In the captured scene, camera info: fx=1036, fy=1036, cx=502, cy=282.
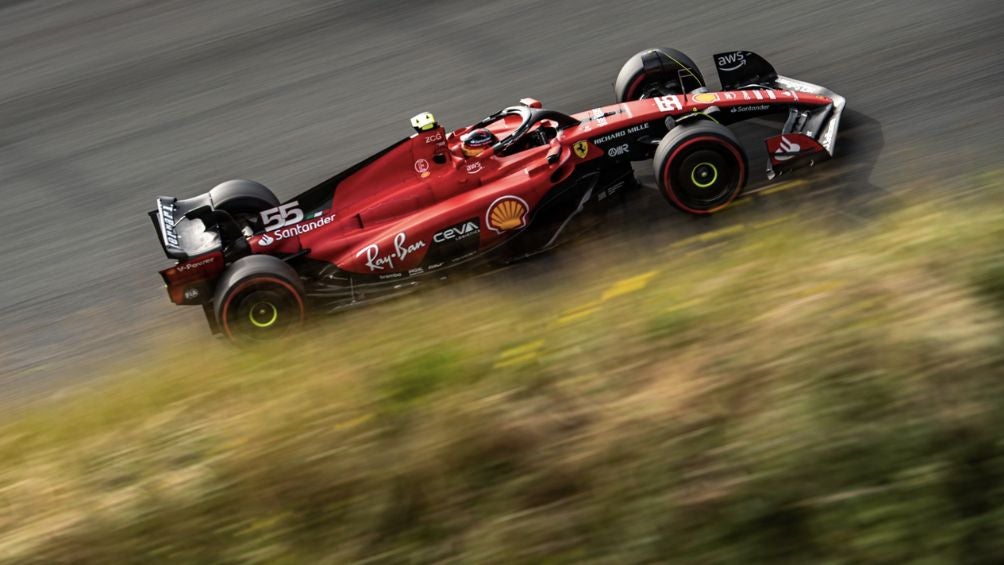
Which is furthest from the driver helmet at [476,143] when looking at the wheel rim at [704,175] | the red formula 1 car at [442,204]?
the wheel rim at [704,175]

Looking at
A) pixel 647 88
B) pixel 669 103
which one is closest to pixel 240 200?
pixel 669 103

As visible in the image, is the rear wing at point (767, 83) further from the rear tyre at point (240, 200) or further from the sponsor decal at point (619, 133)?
the rear tyre at point (240, 200)

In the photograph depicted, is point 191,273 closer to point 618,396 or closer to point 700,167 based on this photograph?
point 700,167

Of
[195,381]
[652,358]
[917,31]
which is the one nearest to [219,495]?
[195,381]

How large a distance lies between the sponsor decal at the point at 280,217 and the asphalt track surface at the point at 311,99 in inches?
42.2

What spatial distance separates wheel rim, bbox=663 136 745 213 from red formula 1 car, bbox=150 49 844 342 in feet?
0.03

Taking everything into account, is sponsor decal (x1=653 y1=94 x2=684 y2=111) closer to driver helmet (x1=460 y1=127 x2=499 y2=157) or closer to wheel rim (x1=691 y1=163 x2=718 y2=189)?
wheel rim (x1=691 y1=163 x2=718 y2=189)

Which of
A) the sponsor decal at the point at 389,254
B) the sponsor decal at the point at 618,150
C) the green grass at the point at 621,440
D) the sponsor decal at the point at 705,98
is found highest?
the sponsor decal at the point at 705,98

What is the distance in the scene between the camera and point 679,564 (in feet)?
10.9

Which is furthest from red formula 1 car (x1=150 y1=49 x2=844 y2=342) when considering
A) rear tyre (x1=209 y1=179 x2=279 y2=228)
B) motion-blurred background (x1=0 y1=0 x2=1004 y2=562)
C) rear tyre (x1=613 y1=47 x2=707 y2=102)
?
rear tyre (x1=613 y1=47 x2=707 y2=102)

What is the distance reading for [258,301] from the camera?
769cm

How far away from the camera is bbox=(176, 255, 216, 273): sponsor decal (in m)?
7.84

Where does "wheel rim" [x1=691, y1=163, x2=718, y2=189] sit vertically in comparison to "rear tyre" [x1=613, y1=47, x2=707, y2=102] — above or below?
below

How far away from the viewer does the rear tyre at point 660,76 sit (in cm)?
931
